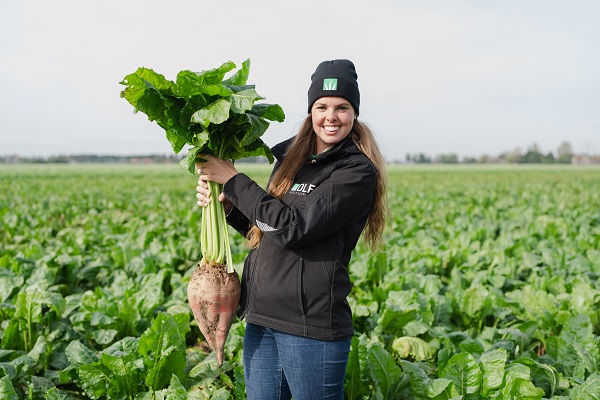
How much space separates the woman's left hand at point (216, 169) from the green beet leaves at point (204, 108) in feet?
0.14

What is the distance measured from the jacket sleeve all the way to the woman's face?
15 centimetres

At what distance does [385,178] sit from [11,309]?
352 cm

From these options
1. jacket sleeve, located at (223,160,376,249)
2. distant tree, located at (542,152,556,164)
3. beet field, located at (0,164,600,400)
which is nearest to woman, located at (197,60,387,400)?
jacket sleeve, located at (223,160,376,249)

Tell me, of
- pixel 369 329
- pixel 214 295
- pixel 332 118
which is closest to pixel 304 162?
pixel 332 118

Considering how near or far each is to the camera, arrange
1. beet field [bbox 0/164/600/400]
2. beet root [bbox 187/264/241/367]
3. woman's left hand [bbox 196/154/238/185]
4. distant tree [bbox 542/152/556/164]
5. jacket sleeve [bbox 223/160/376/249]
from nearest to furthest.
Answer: jacket sleeve [bbox 223/160/376/249]
woman's left hand [bbox 196/154/238/185]
beet root [bbox 187/264/241/367]
beet field [bbox 0/164/600/400]
distant tree [bbox 542/152/556/164]

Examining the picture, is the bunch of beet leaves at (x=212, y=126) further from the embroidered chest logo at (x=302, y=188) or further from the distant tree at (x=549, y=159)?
the distant tree at (x=549, y=159)

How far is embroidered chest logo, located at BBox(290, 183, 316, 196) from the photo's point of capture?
2.35 metres

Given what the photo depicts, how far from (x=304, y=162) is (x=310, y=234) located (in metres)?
0.43

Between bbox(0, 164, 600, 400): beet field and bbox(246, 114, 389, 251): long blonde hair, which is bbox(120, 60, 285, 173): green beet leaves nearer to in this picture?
bbox(246, 114, 389, 251): long blonde hair

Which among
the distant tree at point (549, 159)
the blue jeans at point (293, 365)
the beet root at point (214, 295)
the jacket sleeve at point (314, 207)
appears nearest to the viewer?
the jacket sleeve at point (314, 207)

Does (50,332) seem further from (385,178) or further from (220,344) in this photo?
(385,178)

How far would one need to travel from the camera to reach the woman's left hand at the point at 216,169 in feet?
7.99

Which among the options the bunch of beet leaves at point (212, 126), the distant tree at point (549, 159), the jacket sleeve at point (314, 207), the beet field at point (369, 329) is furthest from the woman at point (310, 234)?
the distant tree at point (549, 159)

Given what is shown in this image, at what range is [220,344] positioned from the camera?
2801 mm
